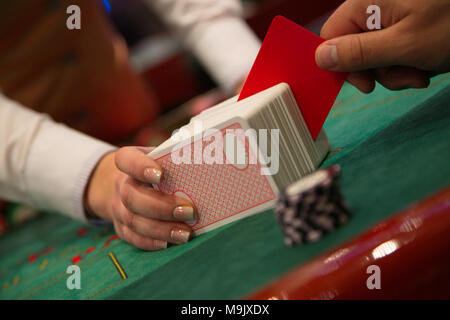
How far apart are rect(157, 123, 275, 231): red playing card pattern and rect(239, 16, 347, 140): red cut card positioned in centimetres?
18

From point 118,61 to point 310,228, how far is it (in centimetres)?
172

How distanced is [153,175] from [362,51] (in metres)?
0.48

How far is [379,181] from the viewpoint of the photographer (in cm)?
63

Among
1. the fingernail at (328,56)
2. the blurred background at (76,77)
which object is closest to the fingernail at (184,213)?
the fingernail at (328,56)

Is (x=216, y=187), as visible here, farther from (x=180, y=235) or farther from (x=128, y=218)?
(x=128, y=218)

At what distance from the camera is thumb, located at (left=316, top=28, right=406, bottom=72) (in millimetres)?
785

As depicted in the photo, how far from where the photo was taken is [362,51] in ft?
2.62

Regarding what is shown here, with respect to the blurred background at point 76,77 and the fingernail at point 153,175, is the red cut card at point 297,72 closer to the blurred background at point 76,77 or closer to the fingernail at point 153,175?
the fingernail at point 153,175

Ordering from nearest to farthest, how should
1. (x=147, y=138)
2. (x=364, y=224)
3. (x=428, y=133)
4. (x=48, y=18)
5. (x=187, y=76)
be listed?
(x=364, y=224), (x=428, y=133), (x=48, y=18), (x=147, y=138), (x=187, y=76)

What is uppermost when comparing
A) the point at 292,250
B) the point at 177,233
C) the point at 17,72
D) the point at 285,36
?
the point at 285,36

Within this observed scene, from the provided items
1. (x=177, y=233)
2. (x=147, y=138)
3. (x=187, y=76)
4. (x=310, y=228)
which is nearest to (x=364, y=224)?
(x=310, y=228)

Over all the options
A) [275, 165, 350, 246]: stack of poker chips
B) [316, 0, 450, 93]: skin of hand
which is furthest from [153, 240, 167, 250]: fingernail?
[316, 0, 450, 93]: skin of hand

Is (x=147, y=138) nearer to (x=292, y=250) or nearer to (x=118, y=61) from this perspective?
(x=118, y=61)

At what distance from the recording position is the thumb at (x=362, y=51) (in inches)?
30.9
